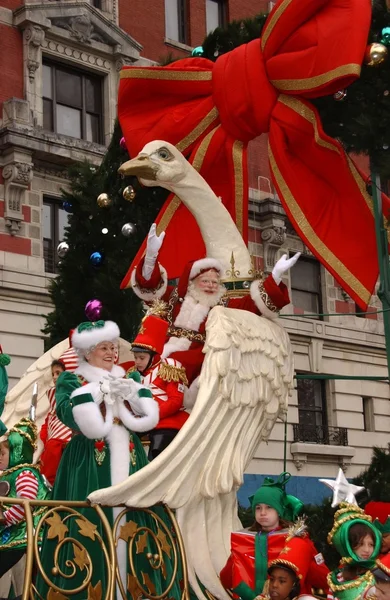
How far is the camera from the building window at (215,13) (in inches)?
872

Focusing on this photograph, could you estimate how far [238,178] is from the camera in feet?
23.8

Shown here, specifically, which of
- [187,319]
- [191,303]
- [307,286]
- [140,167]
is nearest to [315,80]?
Result: [140,167]

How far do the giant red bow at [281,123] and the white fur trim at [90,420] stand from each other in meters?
2.42

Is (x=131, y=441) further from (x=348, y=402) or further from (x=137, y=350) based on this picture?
(x=348, y=402)

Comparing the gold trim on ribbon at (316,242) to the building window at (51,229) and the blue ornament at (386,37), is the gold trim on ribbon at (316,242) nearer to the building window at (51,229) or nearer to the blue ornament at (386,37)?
the blue ornament at (386,37)

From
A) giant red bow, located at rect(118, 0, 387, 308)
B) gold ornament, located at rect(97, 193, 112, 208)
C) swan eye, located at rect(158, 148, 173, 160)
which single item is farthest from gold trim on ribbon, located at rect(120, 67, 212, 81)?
gold ornament, located at rect(97, 193, 112, 208)

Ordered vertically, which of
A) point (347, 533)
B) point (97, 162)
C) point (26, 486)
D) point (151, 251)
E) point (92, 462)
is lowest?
point (347, 533)

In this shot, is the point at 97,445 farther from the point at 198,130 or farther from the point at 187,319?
the point at 198,130

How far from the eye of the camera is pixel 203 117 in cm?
738

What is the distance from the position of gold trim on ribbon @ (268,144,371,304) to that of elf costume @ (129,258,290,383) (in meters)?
0.58

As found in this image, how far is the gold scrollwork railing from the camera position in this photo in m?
4.64

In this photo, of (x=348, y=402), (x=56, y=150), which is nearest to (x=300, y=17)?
(x=56, y=150)

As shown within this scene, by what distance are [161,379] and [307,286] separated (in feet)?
56.3

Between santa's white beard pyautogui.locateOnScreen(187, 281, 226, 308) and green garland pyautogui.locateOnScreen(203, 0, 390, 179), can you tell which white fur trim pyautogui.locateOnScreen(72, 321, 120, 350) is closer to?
santa's white beard pyautogui.locateOnScreen(187, 281, 226, 308)
